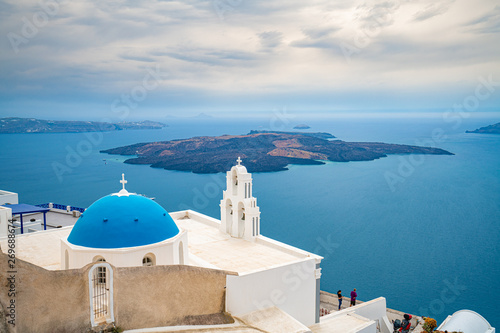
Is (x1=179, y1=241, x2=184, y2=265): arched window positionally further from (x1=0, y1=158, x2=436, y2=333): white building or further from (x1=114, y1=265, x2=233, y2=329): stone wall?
(x1=114, y1=265, x2=233, y2=329): stone wall

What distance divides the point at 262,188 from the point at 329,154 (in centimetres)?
3288

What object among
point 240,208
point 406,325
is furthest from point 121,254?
point 406,325

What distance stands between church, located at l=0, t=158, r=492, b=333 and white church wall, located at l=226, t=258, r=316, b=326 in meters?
0.03


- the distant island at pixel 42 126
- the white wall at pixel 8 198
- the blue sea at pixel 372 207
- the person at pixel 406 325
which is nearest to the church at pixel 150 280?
the person at pixel 406 325

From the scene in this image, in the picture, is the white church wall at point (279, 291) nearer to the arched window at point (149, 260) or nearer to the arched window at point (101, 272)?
the arched window at point (149, 260)

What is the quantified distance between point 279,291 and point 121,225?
503 centimetres

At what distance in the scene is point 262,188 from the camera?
56.1 m

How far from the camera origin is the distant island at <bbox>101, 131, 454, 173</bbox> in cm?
7188

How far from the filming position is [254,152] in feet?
265

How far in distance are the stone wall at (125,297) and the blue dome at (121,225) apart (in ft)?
4.21

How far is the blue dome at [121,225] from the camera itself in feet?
34.3

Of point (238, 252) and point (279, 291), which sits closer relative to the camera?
point (279, 291)

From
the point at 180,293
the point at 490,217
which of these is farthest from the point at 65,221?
the point at 490,217

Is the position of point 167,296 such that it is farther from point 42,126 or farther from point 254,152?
point 42,126
